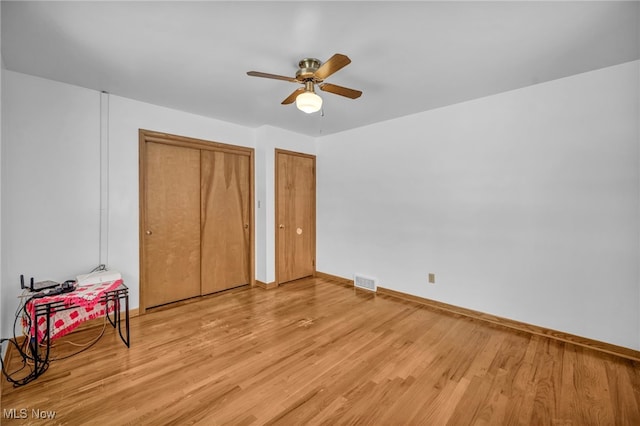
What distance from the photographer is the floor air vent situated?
12.6 ft

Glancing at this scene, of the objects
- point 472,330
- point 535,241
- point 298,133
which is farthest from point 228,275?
point 535,241

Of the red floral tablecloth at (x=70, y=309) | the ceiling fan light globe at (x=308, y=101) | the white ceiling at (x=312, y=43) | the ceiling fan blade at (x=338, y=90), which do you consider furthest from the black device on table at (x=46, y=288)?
the ceiling fan blade at (x=338, y=90)

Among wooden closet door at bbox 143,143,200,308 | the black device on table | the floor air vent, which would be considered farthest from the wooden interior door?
the black device on table

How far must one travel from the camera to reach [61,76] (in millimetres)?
2398

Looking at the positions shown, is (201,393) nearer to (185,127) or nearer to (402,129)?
(185,127)

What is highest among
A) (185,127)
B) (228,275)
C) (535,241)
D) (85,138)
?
(185,127)

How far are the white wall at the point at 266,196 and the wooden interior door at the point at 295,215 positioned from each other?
92 millimetres

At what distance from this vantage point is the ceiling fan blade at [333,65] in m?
1.66

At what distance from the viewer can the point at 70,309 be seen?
227 centimetres

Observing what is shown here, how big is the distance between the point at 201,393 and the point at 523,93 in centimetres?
380

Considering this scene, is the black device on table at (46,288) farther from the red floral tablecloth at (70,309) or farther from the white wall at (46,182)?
the white wall at (46,182)

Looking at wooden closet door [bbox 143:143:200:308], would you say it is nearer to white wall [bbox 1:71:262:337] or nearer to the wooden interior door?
white wall [bbox 1:71:262:337]

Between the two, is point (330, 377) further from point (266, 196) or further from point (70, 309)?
point (266, 196)

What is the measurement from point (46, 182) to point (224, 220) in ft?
5.96
